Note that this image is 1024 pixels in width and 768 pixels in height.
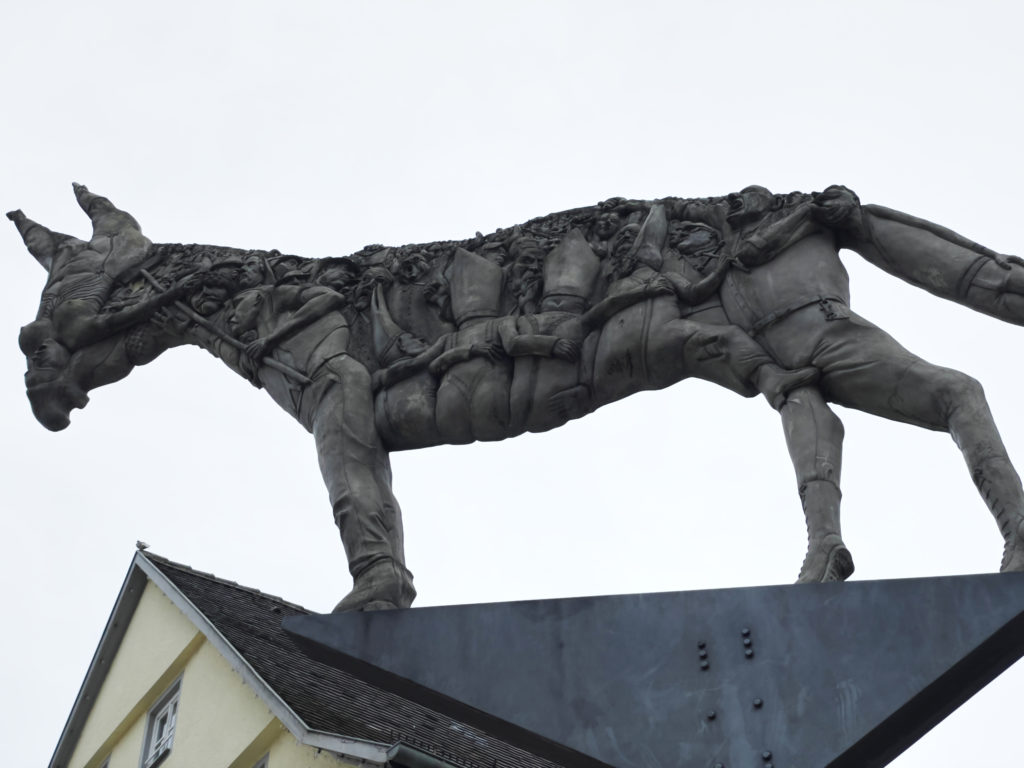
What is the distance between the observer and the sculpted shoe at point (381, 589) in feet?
32.5

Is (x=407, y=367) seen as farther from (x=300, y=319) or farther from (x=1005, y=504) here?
(x=1005, y=504)

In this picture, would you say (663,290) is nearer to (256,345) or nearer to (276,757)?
(256,345)

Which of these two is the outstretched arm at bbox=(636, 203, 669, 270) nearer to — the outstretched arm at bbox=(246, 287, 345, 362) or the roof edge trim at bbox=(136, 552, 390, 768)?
the outstretched arm at bbox=(246, 287, 345, 362)

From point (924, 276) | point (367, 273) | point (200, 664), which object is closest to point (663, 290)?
point (924, 276)

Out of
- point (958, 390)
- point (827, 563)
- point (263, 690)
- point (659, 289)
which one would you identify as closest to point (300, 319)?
point (659, 289)

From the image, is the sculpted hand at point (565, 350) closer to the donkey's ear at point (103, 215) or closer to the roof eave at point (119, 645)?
the donkey's ear at point (103, 215)

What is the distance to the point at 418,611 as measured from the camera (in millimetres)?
9594

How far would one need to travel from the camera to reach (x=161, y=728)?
19.0 meters

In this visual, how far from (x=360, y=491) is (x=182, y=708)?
28.4ft

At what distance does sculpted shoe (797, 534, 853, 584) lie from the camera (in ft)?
29.5

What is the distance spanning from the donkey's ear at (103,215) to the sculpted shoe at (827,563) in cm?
573

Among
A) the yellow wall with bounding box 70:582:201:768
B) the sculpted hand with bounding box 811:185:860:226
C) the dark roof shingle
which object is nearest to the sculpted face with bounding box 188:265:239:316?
the sculpted hand with bounding box 811:185:860:226

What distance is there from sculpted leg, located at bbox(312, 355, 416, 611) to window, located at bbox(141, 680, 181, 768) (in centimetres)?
853

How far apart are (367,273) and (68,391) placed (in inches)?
83.1
